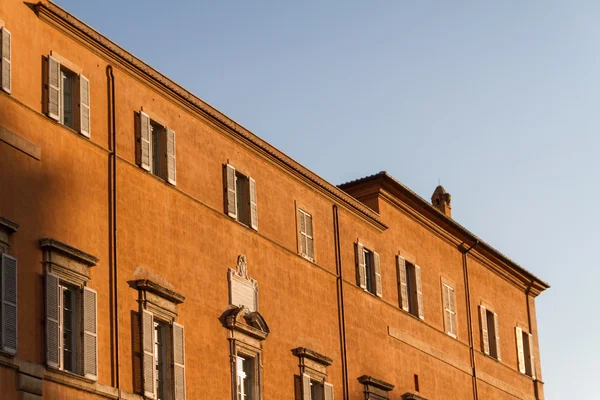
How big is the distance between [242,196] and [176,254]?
353 centimetres

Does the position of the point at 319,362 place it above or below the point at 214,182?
below

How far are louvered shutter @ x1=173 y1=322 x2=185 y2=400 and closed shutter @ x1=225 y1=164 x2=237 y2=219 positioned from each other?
361 cm

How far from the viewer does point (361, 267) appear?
36594 mm

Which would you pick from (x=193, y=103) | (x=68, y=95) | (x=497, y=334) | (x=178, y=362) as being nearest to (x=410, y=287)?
(x=497, y=334)

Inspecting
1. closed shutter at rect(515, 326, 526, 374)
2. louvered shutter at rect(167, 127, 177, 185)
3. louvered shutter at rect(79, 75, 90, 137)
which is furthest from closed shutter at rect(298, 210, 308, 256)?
closed shutter at rect(515, 326, 526, 374)

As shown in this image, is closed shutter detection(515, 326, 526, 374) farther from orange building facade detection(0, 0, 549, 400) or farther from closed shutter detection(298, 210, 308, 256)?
closed shutter detection(298, 210, 308, 256)

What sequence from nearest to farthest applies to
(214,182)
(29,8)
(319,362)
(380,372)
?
1. (29,8)
2. (214,182)
3. (319,362)
4. (380,372)

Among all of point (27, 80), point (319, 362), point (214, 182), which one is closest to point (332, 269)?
point (319, 362)

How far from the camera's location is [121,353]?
88.1 feet

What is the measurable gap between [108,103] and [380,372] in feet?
38.1

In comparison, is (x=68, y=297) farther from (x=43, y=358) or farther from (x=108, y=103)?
(x=108, y=103)

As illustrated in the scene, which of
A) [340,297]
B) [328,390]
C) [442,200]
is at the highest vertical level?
[442,200]

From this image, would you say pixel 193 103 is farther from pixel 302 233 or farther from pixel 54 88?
pixel 302 233

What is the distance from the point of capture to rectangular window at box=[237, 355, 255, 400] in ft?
100
